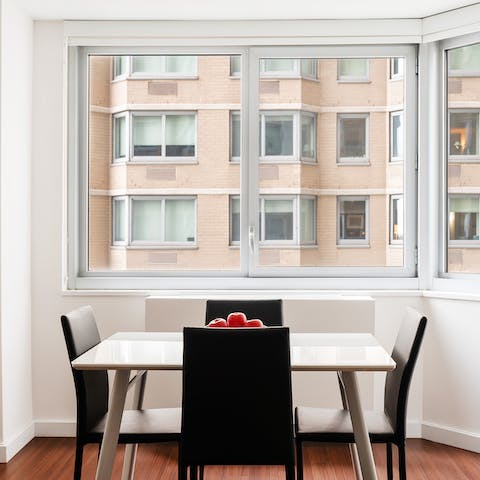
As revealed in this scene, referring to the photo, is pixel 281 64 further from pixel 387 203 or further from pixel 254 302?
pixel 254 302

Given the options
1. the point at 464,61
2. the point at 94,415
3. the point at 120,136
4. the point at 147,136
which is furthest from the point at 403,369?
the point at 120,136

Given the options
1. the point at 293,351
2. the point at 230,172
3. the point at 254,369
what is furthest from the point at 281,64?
the point at 254,369

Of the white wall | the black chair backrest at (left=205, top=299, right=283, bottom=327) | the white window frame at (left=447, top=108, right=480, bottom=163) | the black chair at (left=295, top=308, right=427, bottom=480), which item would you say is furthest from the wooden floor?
the white window frame at (left=447, top=108, right=480, bottom=163)

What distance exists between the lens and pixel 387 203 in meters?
4.22

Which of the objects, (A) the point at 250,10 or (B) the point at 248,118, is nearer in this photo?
(A) the point at 250,10

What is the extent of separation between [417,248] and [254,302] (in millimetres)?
1360

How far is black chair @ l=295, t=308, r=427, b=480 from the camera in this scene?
2.64m

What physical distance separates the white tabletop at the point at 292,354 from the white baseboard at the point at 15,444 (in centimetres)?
113

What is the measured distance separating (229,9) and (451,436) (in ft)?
9.21

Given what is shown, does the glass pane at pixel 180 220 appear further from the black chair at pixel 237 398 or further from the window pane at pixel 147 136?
the black chair at pixel 237 398

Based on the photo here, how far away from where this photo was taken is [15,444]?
12.4 feet

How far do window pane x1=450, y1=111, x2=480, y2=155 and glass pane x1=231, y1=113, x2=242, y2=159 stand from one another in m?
1.31

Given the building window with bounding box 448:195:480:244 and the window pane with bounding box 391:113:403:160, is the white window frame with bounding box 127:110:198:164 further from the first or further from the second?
the building window with bounding box 448:195:480:244

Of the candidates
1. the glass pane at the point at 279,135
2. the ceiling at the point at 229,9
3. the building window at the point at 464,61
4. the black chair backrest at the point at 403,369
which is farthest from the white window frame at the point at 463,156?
the black chair backrest at the point at 403,369
